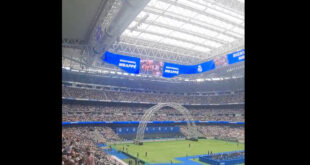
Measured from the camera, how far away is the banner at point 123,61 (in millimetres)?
25938

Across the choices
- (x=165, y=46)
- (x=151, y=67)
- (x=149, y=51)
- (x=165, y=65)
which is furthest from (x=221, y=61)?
(x=149, y=51)

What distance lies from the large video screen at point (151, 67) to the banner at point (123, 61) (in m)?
4.33

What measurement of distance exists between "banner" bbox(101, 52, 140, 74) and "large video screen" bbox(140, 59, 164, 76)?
433 centimetres

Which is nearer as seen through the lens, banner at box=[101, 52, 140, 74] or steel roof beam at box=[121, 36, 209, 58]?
banner at box=[101, 52, 140, 74]

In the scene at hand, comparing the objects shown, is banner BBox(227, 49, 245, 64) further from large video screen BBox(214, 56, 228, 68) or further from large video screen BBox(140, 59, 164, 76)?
large video screen BBox(140, 59, 164, 76)

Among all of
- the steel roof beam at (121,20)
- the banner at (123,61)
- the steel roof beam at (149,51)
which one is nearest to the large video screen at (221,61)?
the steel roof beam at (149,51)

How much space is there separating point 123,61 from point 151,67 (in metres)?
7.64

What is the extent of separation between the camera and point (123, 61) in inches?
1047

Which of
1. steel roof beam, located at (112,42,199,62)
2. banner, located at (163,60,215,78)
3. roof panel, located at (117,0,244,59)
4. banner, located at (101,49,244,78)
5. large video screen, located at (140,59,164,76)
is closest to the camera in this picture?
roof panel, located at (117,0,244,59)

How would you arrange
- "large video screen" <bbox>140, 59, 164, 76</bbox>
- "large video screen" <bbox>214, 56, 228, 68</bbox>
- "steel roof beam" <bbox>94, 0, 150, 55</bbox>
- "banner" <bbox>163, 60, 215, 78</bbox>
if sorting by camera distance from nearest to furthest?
"steel roof beam" <bbox>94, 0, 150, 55</bbox> → "large video screen" <bbox>140, 59, 164, 76</bbox> → "large video screen" <bbox>214, 56, 228, 68</bbox> → "banner" <bbox>163, 60, 215, 78</bbox>

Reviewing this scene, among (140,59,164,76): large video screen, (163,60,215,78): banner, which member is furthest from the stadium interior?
(140,59,164,76): large video screen

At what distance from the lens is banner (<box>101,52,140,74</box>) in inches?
1021
